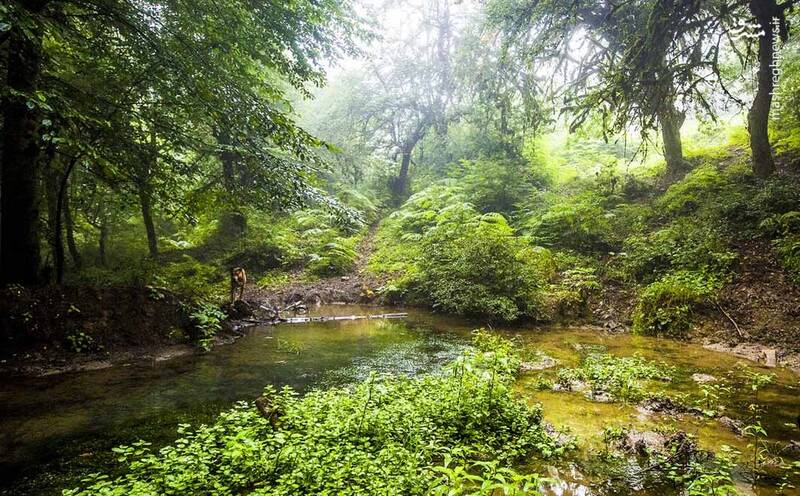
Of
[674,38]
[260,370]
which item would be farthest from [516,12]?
[260,370]

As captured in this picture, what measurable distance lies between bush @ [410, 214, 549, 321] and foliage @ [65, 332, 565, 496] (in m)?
5.34

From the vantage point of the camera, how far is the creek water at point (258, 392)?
368 cm

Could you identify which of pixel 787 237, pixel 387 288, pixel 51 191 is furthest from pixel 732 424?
pixel 51 191

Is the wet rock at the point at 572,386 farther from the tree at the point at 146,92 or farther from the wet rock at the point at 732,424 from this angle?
the tree at the point at 146,92

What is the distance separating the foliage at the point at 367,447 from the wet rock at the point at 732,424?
192 cm

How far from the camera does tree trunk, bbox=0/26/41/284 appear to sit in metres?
6.70

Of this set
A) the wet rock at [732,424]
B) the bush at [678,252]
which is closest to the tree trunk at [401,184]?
the bush at [678,252]

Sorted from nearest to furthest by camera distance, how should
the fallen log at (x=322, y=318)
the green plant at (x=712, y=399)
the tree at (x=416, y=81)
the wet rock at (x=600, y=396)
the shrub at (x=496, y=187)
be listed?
the green plant at (x=712, y=399)
the wet rock at (x=600, y=396)
the fallen log at (x=322, y=318)
the shrub at (x=496, y=187)
the tree at (x=416, y=81)

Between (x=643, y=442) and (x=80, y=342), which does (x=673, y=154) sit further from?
(x=80, y=342)

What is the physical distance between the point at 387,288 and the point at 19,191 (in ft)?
30.1

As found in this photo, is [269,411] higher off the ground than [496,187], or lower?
lower

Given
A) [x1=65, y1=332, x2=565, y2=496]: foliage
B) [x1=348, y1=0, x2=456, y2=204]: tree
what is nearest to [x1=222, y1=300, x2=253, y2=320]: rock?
[x1=65, y1=332, x2=565, y2=496]: foliage

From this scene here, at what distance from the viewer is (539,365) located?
6.70 meters

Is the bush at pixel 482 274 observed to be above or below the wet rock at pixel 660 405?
above
